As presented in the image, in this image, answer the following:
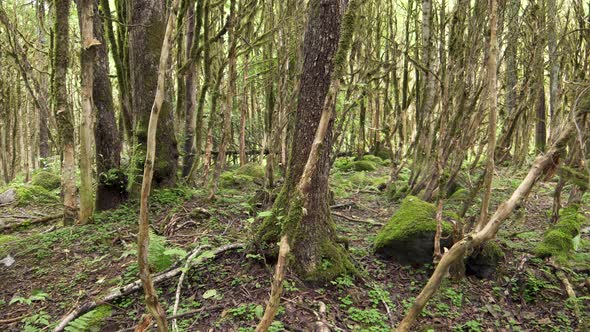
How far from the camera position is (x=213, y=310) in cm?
322

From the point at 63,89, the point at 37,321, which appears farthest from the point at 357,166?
the point at 37,321

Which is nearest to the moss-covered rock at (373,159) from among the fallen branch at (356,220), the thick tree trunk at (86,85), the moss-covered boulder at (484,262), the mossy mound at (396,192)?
the mossy mound at (396,192)

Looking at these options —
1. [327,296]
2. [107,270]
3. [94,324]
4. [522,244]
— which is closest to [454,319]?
[327,296]

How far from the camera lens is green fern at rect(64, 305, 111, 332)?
9.41ft

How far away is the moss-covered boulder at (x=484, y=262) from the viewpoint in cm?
411

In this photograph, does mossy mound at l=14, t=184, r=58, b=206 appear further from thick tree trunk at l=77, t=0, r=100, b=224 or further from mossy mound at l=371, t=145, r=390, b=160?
mossy mound at l=371, t=145, r=390, b=160

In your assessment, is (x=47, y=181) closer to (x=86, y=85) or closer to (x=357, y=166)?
(x=86, y=85)

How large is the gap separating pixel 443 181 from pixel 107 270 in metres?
3.71

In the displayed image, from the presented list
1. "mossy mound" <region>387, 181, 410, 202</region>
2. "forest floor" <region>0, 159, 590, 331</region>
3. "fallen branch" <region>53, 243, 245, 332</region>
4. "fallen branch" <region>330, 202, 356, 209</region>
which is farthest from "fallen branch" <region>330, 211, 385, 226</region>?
"fallen branch" <region>53, 243, 245, 332</region>

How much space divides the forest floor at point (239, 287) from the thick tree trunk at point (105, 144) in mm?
439

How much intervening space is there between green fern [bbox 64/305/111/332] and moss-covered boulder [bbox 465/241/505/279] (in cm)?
367

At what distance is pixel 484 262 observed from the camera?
13.5ft

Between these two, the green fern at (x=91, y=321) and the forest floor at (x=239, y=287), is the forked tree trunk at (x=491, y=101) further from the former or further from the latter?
the green fern at (x=91, y=321)

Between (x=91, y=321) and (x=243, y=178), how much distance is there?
5050 mm
